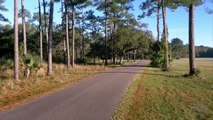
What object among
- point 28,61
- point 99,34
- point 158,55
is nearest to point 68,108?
point 28,61

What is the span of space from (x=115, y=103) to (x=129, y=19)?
175 feet

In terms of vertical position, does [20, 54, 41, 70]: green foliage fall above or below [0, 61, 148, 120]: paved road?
above

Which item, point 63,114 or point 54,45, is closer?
point 63,114

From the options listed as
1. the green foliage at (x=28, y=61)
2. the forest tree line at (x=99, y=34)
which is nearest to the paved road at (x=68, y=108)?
the green foliage at (x=28, y=61)

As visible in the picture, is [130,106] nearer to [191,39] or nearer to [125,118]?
[125,118]

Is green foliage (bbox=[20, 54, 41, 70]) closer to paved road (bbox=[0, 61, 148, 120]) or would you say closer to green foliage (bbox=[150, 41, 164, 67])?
paved road (bbox=[0, 61, 148, 120])

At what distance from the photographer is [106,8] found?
175 ft

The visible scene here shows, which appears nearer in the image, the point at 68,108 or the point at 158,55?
the point at 68,108

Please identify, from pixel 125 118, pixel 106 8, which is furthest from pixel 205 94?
pixel 106 8

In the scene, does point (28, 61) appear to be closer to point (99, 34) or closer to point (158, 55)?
point (158, 55)

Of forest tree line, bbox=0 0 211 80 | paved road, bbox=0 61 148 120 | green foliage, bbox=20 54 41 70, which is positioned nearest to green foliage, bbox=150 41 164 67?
forest tree line, bbox=0 0 211 80

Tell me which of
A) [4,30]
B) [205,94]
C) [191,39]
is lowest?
[205,94]

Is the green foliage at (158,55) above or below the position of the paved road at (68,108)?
above

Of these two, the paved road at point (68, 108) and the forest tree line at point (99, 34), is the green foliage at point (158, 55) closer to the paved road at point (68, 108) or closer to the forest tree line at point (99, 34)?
the forest tree line at point (99, 34)
